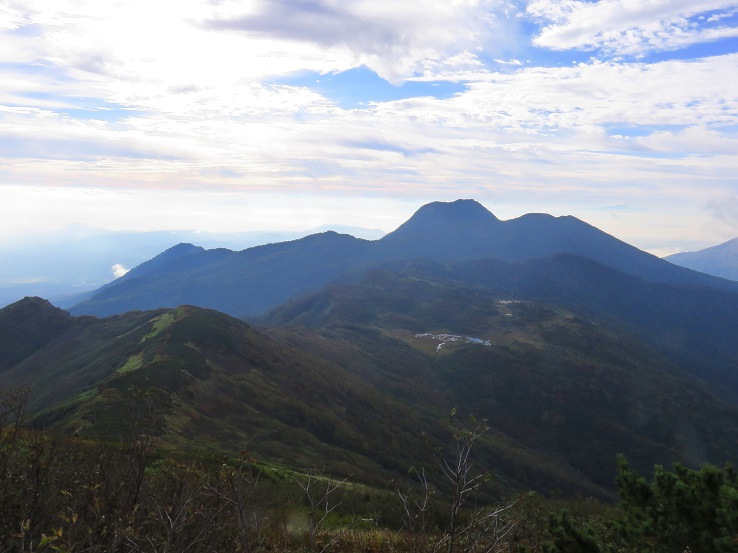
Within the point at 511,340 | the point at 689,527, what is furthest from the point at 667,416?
the point at 689,527

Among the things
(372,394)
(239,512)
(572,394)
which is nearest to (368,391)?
(372,394)

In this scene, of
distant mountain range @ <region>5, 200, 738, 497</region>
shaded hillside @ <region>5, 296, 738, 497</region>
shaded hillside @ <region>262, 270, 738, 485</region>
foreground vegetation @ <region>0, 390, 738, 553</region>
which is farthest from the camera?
shaded hillside @ <region>262, 270, 738, 485</region>

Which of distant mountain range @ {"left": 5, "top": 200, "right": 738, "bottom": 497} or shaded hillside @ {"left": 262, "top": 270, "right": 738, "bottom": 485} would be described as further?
shaded hillside @ {"left": 262, "top": 270, "right": 738, "bottom": 485}

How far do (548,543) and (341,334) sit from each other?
165579 millimetres

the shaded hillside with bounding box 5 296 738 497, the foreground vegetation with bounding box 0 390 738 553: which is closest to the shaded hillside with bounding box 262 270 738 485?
the shaded hillside with bounding box 5 296 738 497

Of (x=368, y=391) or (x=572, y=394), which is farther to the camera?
(x=572, y=394)

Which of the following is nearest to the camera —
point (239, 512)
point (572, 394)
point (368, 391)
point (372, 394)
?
point (239, 512)

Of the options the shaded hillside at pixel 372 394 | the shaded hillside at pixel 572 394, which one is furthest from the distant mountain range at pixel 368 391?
the shaded hillside at pixel 572 394

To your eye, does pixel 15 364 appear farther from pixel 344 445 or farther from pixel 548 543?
pixel 548 543

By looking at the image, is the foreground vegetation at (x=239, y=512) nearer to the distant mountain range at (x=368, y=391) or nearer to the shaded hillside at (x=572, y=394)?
the distant mountain range at (x=368, y=391)

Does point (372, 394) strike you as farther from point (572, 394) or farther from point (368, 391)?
point (572, 394)

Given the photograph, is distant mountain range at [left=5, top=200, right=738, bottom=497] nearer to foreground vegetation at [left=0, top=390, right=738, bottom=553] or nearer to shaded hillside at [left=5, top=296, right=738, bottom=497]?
shaded hillside at [left=5, top=296, right=738, bottom=497]

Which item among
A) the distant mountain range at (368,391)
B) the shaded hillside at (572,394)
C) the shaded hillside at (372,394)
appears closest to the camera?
the shaded hillside at (372,394)

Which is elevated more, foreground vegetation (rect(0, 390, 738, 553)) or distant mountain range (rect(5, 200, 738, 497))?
foreground vegetation (rect(0, 390, 738, 553))
